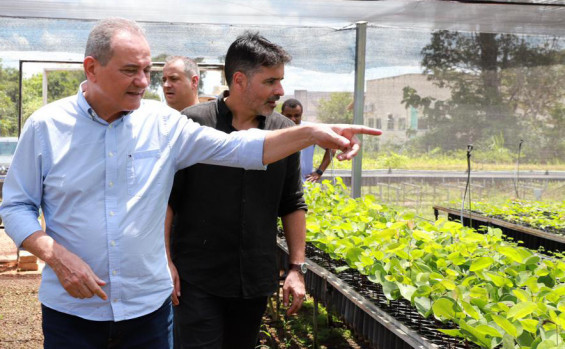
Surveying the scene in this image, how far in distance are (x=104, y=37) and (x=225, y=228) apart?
32.6 inches

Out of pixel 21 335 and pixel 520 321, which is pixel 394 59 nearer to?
pixel 21 335

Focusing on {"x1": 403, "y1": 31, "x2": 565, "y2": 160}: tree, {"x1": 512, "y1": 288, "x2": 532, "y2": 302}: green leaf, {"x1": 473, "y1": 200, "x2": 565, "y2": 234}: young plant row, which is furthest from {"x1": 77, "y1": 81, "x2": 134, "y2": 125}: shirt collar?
{"x1": 403, "y1": 31, "x2": 565, "y2": 160}: tree

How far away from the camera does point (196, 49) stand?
6.50 m

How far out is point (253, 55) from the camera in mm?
2307

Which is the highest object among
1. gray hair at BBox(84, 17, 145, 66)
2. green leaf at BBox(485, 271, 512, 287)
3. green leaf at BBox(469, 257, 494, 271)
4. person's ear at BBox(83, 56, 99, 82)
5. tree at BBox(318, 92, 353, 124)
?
tree at BBox(318, 92, 353, 124)

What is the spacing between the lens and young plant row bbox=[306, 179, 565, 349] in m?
2.05

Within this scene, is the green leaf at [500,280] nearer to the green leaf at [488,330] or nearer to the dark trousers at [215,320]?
the green leaf at [488,330]

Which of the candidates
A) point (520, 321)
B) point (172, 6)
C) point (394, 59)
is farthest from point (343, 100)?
point (520, 321)

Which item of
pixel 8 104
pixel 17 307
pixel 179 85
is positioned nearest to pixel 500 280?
pixel 179 85

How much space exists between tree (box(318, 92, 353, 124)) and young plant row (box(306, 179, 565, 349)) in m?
2.82

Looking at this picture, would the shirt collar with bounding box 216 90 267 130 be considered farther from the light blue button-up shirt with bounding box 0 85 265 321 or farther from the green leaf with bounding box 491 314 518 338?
the green leaf with bounding box 491 314 518 338

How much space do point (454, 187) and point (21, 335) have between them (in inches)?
169

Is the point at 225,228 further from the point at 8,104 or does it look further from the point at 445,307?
the point at 8,104

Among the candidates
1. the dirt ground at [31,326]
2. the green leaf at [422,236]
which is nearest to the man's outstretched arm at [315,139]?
the green leaf at [422,236]
